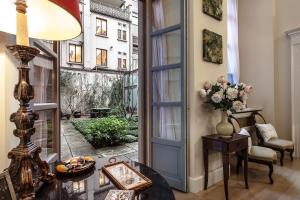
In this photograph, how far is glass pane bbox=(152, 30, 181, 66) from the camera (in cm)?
278

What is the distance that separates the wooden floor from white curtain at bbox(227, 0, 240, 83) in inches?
82.9

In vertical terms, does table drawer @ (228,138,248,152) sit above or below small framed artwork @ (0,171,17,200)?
below

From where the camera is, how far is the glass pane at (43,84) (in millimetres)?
1415

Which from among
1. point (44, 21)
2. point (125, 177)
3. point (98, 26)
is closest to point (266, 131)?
point (125, 177)

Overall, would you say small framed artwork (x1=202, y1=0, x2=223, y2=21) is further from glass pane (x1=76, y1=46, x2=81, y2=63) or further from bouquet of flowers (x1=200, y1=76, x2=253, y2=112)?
glass pane (x1=76, y1=46, x2=81, y2=63)

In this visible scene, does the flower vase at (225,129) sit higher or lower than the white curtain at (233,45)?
lower

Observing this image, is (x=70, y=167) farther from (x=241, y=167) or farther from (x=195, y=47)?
(x=241, y=167)

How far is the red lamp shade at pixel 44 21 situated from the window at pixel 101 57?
12.6m

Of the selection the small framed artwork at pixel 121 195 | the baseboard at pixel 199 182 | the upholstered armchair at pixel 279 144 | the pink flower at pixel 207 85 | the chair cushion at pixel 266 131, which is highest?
the pink flower at pixel 207 85

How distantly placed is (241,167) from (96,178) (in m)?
3.17

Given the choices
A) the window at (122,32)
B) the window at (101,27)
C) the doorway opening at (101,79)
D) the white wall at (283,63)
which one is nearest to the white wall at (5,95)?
the doorway opening at (101,79)

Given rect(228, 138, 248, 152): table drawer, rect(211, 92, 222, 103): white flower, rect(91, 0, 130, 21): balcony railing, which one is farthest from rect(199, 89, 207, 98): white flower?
rect(91, 0, 130, 21): balcony railing

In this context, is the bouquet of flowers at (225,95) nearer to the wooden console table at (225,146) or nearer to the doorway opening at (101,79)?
the wooden console table at (225,146)

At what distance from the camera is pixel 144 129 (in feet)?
10.1
